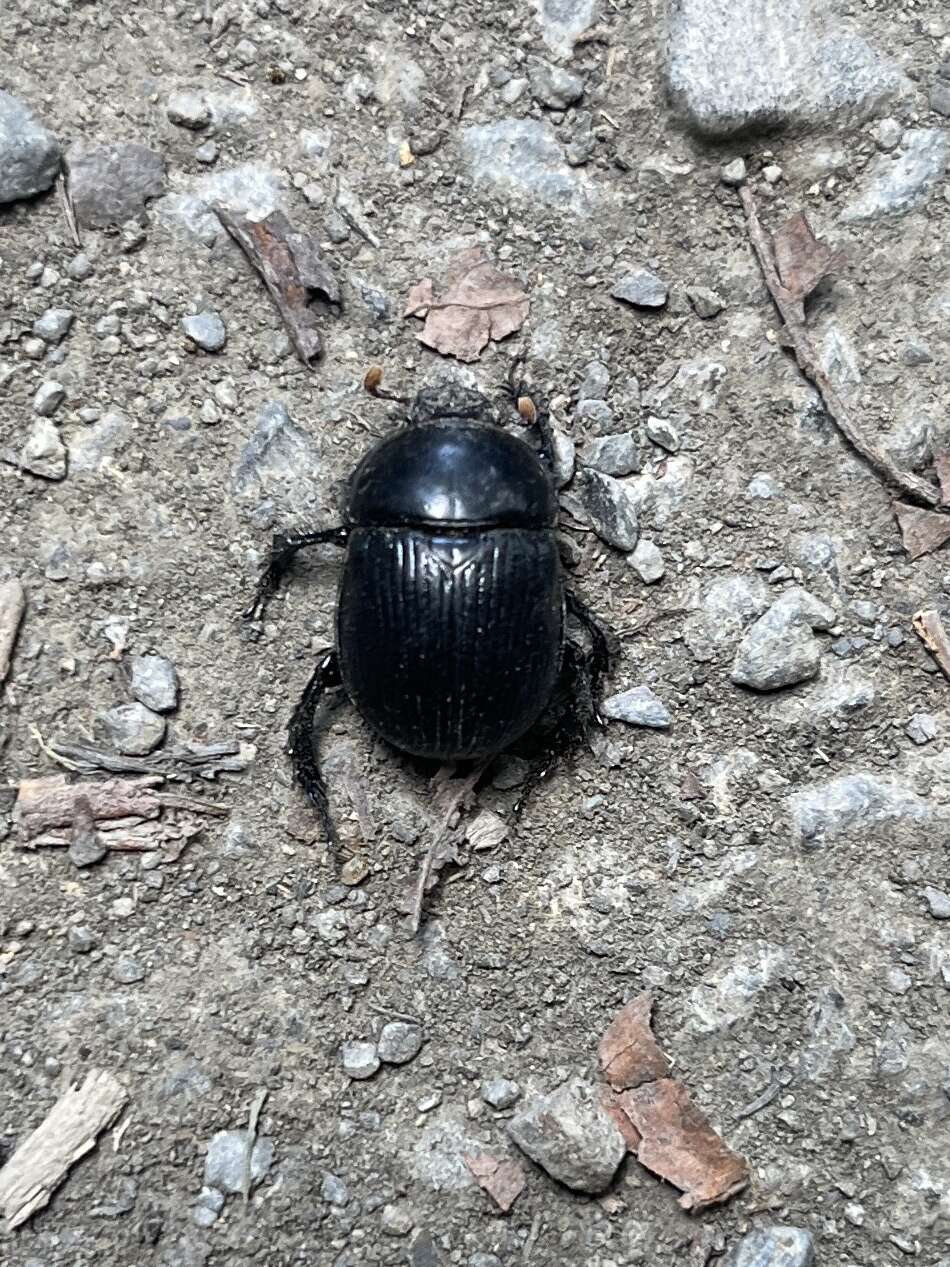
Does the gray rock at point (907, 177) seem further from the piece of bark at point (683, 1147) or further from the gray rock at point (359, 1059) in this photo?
the gray rock at point (359, 1059)

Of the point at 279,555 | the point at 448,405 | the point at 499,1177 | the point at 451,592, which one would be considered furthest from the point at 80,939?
the point at 448,405

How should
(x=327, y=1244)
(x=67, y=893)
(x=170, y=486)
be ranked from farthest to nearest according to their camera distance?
(x=170, y=486), (x=67, y=893), (x=327, y=1244)

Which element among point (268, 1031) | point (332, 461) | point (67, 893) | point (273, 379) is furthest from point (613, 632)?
point (67, 893)

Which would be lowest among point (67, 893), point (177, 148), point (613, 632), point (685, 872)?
point (67, 893)

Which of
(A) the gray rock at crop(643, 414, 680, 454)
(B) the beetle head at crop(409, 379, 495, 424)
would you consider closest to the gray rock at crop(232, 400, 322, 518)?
(B) the beetle head at crop(409, 379, 495, 424)

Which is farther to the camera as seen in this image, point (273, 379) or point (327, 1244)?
point (273, 379)

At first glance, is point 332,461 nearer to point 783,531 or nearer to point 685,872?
point 783,531

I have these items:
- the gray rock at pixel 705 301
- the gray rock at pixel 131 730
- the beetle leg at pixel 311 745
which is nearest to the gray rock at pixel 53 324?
the gray rock at pixel 131 730

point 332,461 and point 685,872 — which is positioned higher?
point 332,461
